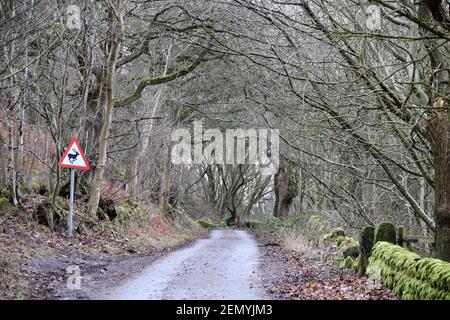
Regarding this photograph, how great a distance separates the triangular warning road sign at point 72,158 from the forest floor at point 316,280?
16.6 feet

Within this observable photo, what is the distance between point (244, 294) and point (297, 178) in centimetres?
2178

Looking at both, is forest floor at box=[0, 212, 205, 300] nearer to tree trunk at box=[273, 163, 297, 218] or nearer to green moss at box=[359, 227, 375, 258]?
green moss at box=[359, 227, 375, 258]

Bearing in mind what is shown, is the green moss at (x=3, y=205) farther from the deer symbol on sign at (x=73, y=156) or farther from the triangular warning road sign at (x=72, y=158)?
the deer symbol on sign at (x=73, y=156)

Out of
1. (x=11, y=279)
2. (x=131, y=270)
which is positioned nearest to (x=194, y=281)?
(x=131, y=270)

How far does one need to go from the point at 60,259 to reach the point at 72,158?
3.05m

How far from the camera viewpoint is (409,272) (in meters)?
7.15

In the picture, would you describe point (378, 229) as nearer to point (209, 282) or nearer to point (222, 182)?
point (209, 282)

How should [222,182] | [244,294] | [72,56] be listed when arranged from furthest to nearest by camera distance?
[222,182], [72,56], [244,294]

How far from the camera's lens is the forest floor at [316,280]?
24.9 ft

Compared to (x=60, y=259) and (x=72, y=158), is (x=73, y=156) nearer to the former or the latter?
(x=72, y=158)

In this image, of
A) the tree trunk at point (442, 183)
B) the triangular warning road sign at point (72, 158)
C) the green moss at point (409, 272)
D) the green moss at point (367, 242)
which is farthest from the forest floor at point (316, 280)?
the triangular warning road sign at point (72, 158)

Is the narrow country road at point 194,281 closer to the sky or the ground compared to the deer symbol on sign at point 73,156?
closer to the ground

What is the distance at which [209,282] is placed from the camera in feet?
28.7
